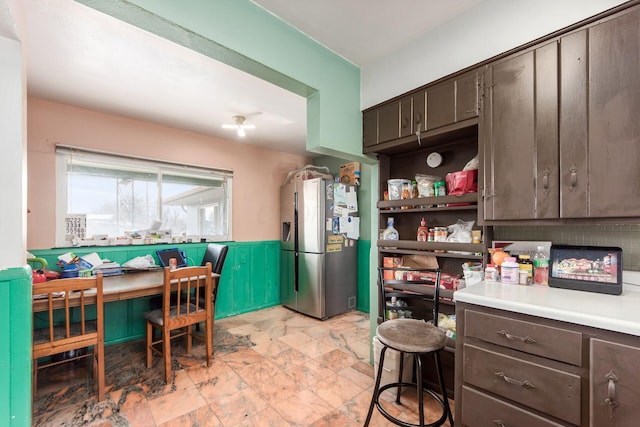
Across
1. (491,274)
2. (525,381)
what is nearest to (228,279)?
(491,274)

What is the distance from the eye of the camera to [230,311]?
3.90 meters

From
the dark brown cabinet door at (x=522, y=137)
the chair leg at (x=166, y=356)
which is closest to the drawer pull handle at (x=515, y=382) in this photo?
the dark brown cabinet door at (x=522, y=137)

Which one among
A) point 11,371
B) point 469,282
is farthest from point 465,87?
point 11,371

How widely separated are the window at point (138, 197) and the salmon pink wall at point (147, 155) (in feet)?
0.29

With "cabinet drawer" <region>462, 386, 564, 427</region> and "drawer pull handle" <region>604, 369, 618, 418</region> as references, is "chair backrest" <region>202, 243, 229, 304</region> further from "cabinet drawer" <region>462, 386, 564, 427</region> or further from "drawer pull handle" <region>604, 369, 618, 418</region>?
"drawer pull handle" <region>604, 369, 618, 418</region>

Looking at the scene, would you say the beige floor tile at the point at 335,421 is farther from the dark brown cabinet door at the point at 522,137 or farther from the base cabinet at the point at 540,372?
the dark brown cabinet door at the point at 522,137

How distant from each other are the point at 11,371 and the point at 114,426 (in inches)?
34.9

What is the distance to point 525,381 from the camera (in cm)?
119

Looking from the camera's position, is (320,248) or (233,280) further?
(233,280)

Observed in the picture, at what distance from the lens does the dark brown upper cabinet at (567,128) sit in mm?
1228

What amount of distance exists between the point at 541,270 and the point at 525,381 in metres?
0.64

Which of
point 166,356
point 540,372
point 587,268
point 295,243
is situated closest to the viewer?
point 540,372

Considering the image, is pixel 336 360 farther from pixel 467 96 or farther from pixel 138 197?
pixel 138 197

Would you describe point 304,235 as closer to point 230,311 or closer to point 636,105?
point 230,311
